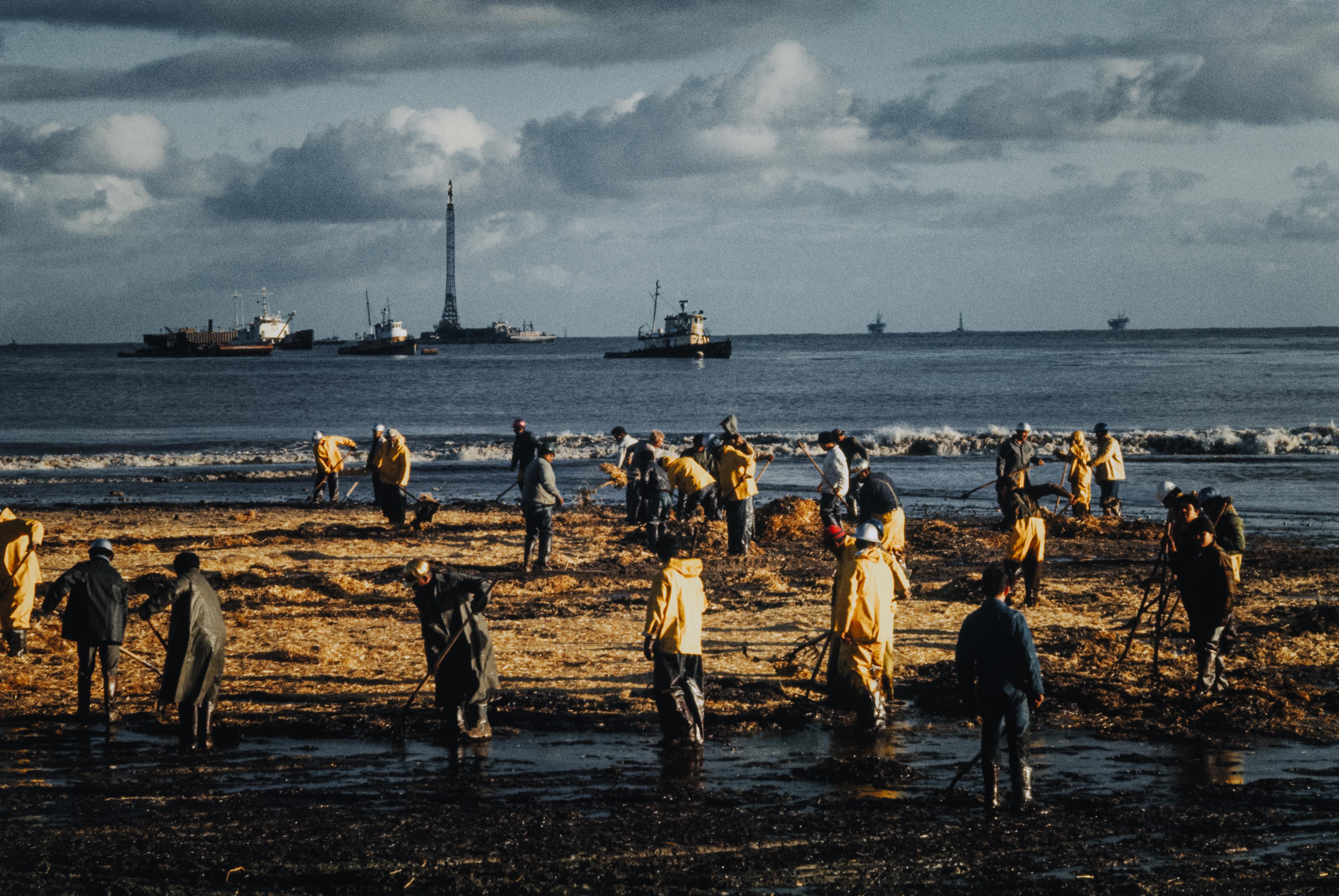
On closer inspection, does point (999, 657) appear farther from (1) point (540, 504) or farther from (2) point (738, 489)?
(2) point (738, 489)

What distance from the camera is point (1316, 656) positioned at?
37.8ft

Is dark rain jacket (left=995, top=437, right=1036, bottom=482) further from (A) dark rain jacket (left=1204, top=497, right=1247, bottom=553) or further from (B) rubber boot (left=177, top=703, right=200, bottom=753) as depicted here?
(B) rubber boot (left=177, top=703, right=200, bottom=753)

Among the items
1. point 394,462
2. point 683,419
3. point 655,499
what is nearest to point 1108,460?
point 655,499

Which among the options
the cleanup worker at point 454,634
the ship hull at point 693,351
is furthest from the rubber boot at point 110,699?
the ship hull at point 693,351

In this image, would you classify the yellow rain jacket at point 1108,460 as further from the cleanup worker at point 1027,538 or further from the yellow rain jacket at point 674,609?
the yellow rain jacket at point 674,609

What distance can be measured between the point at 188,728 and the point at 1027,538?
9.10 m

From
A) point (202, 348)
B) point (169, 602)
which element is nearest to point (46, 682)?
point (169, 602)

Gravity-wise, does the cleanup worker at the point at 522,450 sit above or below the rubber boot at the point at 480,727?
above

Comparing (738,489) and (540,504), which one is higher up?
(738,489)

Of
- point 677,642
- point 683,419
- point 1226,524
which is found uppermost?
point 683,419

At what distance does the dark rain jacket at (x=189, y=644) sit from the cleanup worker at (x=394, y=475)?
10.5m

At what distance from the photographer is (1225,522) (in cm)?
1104

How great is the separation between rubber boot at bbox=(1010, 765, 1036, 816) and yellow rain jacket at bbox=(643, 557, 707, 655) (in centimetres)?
255

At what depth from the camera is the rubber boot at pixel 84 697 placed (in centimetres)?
979
